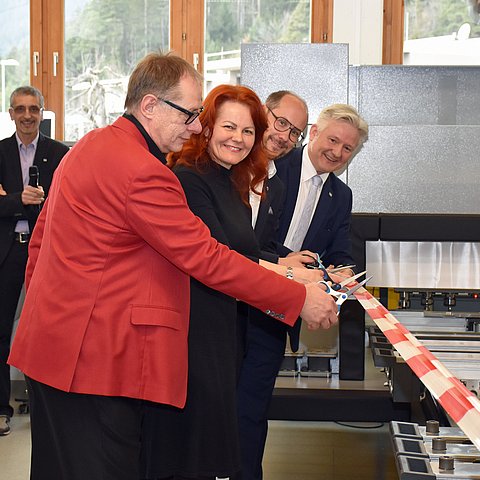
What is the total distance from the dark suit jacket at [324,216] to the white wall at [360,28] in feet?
14.9

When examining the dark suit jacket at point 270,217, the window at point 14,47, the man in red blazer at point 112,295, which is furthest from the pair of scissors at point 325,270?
the window at point 14,47

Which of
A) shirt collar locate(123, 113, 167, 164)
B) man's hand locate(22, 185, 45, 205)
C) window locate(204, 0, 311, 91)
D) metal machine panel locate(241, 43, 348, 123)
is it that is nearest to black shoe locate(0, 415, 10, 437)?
man's hand locate(22, 185, 45, 205)

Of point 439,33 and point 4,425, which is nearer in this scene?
point 4,425

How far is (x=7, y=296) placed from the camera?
5.26 metres

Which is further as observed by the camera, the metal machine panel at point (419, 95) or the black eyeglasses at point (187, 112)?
the metal machine panel at point (419, 95)

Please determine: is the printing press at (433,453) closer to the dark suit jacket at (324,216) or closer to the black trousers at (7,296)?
the dark suit jacket at (324,216)

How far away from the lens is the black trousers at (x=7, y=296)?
5215mm

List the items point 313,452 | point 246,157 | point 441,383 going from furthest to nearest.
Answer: point 313,452
point 246,157
point 441,383

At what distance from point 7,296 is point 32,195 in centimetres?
63

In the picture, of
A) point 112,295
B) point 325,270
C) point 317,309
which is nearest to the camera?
point 112,295

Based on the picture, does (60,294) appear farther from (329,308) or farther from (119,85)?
(119,85)

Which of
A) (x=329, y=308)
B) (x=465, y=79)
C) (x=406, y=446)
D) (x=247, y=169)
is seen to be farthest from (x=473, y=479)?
(x=465, y=79)

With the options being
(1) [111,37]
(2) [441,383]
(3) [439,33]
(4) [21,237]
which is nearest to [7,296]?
(4) [21,237]

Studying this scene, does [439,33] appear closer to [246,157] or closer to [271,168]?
[271,168]
